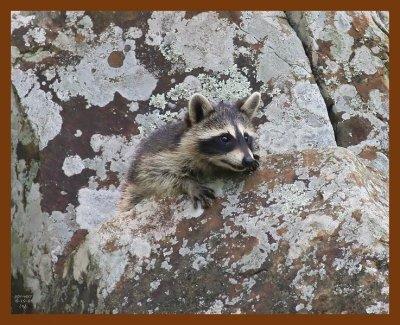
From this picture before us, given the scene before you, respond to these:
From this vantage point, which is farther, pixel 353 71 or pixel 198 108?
pixel 353 71

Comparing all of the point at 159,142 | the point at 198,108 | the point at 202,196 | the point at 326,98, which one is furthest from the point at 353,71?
the point at 202,196

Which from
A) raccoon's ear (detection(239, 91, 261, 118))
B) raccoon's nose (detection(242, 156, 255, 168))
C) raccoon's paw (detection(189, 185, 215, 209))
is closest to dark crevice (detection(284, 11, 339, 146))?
raccoon's ear (detection(239, 91, 261, 118))

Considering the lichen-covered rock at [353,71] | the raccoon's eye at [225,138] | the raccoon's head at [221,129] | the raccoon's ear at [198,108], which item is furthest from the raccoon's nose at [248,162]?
the lichen-covered rock at [353,71]

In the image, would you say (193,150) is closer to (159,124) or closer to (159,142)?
(159,142)

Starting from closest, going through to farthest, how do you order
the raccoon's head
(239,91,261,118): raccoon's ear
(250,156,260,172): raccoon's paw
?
(250,156,260,172): raccoon's paw, the raccoon's head, (239,91,261,118): raccoon's ear

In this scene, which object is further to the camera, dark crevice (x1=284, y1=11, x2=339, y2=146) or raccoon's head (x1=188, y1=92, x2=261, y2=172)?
dark crevice (x1=284, y1=11, x2=339, y2=146)

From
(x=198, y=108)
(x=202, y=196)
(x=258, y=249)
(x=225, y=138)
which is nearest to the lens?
(x=258, y=249)

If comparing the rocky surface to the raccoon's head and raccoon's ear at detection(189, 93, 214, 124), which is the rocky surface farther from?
raccoon's ear at detection(189, 93, 214, 124)

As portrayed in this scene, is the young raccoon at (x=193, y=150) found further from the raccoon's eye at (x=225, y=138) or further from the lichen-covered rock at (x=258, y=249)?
the lichen-covered rock at (x=258, y=249)
